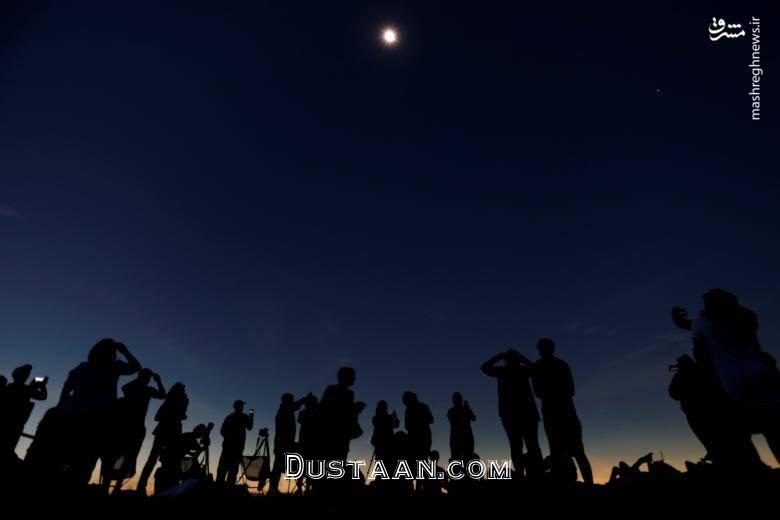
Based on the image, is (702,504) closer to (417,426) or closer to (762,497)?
(762,497)

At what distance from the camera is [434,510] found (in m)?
4.15

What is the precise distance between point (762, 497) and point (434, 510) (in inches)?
126

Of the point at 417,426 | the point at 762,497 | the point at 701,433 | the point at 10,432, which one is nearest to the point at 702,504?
the point at 762,497

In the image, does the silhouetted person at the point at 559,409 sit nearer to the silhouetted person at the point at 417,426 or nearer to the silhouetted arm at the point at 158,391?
the silhouetted person at the point at 417,426

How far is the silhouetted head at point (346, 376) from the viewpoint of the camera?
21.9 ft

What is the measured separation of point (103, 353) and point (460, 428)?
9.23 metres

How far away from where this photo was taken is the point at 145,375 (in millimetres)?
7797

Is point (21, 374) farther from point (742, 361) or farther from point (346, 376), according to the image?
point (742, 361)

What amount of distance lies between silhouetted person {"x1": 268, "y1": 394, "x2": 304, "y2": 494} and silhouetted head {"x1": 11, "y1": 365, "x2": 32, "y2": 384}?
575 centimetres

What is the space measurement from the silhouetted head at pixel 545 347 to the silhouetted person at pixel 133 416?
806cm

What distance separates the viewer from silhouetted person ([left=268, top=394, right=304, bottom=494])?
10617mm

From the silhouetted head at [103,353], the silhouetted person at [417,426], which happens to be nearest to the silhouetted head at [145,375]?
the silhouetted head at [103,353]

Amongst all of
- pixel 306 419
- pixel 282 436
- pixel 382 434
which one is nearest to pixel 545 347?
pixel 382 434

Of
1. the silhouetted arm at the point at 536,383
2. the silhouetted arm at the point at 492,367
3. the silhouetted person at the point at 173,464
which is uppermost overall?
the silhouetted arm at the point at 492,367
